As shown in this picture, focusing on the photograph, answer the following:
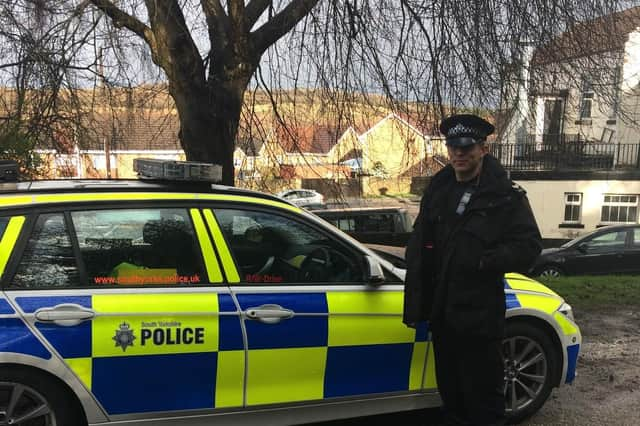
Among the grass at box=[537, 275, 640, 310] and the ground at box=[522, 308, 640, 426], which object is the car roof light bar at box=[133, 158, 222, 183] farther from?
the grass at box=[537, 275, 640, 310]

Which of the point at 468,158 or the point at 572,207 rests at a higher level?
the point at 468,158

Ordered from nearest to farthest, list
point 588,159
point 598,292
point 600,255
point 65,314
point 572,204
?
point 65,314 → point 598,292 → point 600,255 → point 588,159 → point 572,204

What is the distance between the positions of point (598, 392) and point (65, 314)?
3.67 meters

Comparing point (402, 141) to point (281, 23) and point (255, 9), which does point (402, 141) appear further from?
point (255, 9)

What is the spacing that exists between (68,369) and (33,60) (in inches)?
194

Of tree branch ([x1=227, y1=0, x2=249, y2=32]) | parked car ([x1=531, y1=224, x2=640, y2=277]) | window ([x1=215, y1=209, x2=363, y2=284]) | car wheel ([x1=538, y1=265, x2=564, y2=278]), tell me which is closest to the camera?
window ([x1=215, y1=209, x2=363, y2=284])

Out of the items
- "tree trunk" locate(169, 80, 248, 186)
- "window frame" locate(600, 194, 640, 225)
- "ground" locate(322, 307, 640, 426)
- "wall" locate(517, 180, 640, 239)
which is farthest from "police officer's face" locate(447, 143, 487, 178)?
"window frame" locate(600, 194, 640, 225)

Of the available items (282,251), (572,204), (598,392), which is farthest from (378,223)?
(282,251)

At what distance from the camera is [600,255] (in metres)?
12.3

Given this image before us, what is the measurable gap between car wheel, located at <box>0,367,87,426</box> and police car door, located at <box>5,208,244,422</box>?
11 centimetres

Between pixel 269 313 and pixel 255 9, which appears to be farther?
pixel 255 9

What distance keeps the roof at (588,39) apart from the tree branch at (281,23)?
231 cm

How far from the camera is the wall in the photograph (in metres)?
19.9

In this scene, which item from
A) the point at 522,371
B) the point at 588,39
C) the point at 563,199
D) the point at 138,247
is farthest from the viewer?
the point at 563,199
